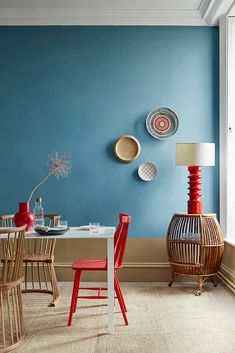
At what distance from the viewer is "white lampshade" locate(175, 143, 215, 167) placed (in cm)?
504

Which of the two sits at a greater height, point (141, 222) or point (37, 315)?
point (141, 222)

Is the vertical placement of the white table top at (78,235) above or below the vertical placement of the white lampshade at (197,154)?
below

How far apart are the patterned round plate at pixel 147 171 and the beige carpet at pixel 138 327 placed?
128 centimetres

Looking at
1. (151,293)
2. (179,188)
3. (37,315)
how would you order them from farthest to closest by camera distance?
(179,188) < (151,293) < (37,315)

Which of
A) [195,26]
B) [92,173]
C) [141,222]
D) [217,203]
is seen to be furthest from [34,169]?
[195,26]

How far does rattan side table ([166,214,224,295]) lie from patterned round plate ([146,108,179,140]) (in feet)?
3.20

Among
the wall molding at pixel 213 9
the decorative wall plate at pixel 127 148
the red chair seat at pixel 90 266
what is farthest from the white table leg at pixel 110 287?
the wall molding at pixel 213 9

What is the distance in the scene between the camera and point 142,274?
18.2ft

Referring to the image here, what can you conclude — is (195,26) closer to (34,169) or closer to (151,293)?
(34,169)

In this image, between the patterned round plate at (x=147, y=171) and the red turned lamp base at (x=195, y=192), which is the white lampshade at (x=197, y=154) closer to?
the red turned lamp base at (x=195, y=192)

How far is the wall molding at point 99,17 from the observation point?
5473mm

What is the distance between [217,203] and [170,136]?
922 millimetres

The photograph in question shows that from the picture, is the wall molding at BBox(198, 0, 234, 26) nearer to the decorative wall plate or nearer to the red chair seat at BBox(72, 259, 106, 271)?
the decorative wall plate

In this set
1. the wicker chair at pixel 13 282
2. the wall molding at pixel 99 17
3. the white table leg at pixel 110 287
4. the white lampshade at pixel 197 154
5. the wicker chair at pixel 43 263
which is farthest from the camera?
the wall molding at pixel 99 17
